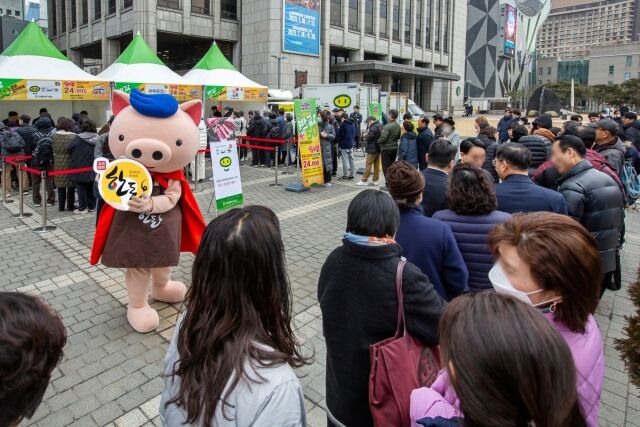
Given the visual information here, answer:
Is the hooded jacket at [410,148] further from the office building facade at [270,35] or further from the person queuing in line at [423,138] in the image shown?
the office building facade at [270,35]

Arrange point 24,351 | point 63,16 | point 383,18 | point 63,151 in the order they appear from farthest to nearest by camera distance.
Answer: point 383,18 → point 63,16 → point 63,151 → point 24,351

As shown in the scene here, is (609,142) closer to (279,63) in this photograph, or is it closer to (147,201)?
(147,201)

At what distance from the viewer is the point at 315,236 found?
7.57 meters

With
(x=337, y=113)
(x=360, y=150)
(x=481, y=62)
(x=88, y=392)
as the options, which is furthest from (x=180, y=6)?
(x=481, y=62)

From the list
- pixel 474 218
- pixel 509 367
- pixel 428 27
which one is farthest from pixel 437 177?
pixel 428 27

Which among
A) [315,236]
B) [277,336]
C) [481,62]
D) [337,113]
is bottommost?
[315,236]

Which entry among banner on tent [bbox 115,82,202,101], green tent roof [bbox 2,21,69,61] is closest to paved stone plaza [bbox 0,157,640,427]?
banner on tent [bbox 115,82,202,101]

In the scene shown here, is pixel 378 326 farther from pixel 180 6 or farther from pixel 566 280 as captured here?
pixel 180 6

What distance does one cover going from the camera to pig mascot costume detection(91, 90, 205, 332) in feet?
13.3

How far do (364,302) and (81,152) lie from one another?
7.98 meters

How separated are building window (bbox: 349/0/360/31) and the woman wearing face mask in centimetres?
4070

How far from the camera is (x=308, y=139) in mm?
10773

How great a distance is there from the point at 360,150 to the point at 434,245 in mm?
16912

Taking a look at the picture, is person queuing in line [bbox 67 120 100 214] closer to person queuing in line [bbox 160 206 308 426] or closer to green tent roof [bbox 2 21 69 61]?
green tent roof [bbox 2 21 69 61]
